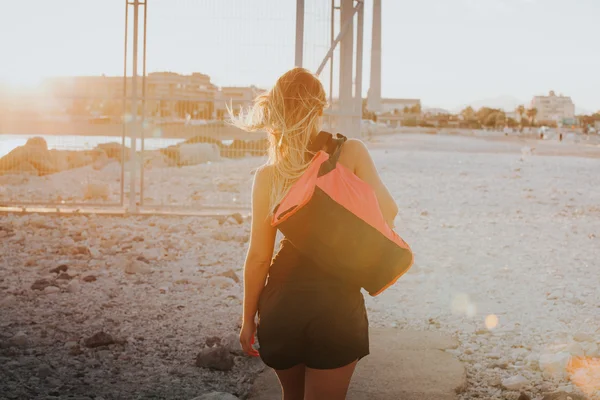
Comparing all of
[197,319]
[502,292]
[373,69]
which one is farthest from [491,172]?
[197,319]

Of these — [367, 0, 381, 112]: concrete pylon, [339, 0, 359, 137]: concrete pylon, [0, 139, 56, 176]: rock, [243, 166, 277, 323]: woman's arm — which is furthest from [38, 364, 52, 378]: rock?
[0, 139, 56, 176]: rock

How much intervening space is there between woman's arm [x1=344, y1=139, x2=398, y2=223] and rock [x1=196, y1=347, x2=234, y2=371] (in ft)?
8.35

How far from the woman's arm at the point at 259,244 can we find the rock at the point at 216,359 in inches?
84.5

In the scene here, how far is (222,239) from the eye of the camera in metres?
8.77

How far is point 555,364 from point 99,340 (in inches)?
122

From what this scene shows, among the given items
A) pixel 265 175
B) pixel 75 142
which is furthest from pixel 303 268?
pixel 75 142

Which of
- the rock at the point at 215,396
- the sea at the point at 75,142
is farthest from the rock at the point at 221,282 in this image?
the sea at the point at 75,142

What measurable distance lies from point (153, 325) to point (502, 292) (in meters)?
3.34

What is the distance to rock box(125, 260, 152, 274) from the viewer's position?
6.99 metres

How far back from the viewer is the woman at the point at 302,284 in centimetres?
225

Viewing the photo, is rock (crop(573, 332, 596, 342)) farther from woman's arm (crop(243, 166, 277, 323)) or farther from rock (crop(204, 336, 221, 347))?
woman's arm (crop(243, 166, 277, 323))

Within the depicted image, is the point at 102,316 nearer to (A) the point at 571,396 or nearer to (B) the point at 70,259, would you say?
(B) the point at 70,259

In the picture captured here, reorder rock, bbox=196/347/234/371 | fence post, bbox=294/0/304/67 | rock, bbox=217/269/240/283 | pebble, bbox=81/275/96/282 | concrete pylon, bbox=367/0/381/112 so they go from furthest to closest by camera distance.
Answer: concrete pylon, bbox=367/0/381/112
fence post, bbox=294/0/304/67
rock, bbox=217/269/240/283
pebble, bbox=81/275/96/282
rock, bbox=196/347/234/371

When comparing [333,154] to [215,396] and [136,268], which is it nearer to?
[215,396]
